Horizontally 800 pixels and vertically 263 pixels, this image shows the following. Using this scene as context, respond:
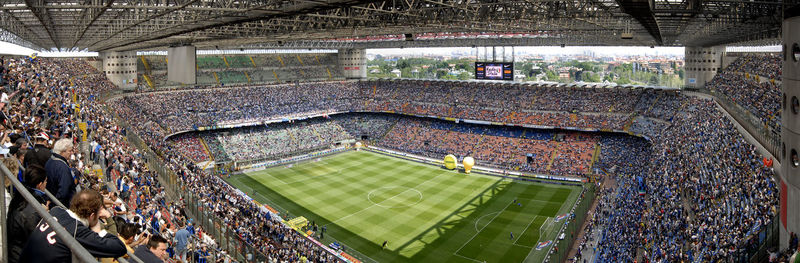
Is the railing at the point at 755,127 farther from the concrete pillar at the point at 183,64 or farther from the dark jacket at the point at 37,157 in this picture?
the concrete pillar at the point at 183,64

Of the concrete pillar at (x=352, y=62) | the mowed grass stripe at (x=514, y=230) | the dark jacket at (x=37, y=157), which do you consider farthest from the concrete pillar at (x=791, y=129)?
the concrete pillar at (x=352, y=62)

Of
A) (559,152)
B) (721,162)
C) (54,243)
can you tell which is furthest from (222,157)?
(54,243)

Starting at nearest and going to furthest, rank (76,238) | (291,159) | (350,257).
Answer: (76,238)
(350,257)
(291,159)

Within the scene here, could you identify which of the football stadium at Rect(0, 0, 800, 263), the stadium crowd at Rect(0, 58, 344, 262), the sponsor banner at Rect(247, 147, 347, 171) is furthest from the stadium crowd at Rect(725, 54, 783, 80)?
the sponsor banner at Rect(247, 147, 347, 171)

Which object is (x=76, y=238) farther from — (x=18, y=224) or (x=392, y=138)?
(x=392, y=138)

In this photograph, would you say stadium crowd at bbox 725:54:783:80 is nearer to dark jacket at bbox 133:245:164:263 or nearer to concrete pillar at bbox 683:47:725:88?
concrete pillar at bbox 683:47:725:88

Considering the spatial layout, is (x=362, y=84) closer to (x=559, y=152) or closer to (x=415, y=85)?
(x=415, y=85)

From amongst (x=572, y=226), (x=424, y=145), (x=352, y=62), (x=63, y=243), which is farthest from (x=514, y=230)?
(x=352, y=62)

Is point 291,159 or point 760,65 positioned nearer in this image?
point 760,65
